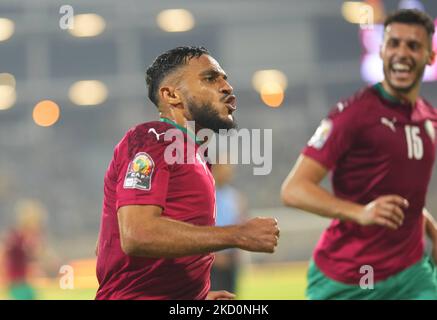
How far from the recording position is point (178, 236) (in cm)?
327

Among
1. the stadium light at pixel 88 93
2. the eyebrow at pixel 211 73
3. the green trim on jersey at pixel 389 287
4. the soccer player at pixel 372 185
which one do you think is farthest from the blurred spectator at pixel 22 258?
the stadium light at pixel 88 93

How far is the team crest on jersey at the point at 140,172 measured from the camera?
3332mm

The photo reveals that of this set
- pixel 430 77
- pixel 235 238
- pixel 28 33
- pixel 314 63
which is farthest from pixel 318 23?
pixel 235 238

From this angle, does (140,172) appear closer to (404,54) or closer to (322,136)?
(322,136)

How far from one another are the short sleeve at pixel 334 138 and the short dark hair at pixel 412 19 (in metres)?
0.78

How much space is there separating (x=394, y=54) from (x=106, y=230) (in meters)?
2.29

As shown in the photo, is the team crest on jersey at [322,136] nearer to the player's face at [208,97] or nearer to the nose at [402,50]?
the nose at [402,50]

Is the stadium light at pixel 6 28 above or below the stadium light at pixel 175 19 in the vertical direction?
below

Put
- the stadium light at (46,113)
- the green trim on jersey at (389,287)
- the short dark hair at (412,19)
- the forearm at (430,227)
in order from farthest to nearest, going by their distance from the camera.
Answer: the stadium light at (46,113), the forearm at (430,227), the short dark hair at (412,19), the green trim on jersey at (389,287)

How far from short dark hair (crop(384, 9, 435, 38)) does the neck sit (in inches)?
15.9

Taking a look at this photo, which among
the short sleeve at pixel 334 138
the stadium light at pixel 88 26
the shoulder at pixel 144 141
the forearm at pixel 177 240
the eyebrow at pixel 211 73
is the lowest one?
the forearm at pixel 177 240

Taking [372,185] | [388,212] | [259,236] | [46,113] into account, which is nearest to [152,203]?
[259,236]

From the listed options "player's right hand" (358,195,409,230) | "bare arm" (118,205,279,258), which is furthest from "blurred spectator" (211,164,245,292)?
"bare arm" (118,205,279,258)
